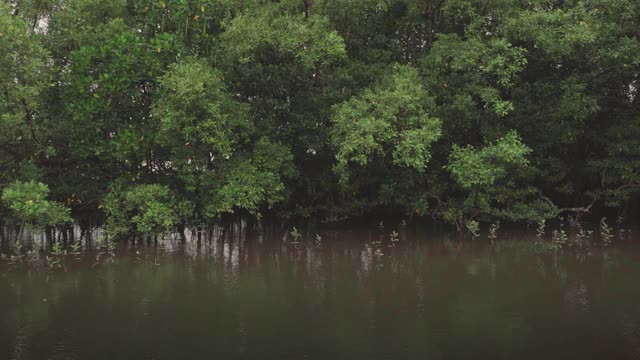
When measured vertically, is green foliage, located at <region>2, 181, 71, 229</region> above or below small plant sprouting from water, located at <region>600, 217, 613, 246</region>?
above

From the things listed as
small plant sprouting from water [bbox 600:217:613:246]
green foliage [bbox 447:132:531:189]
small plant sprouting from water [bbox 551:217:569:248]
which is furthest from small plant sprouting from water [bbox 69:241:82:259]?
small plant sprouting from water [bbox 600:217:613:246]

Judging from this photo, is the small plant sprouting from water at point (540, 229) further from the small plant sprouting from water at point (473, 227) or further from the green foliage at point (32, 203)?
the green foliage at point (32, 203)

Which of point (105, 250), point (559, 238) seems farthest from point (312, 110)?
point (559, 238)

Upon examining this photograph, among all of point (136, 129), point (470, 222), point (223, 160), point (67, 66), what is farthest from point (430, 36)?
point (67, 66)

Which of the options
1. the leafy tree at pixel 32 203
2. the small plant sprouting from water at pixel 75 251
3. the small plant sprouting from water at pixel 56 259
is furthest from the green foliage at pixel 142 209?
the small plant sprouting from water at pixel 56 259

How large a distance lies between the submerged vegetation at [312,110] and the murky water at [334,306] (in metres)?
3.64

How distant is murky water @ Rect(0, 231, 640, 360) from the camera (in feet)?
32.0

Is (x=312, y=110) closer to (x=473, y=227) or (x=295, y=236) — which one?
(x=295, y=236)

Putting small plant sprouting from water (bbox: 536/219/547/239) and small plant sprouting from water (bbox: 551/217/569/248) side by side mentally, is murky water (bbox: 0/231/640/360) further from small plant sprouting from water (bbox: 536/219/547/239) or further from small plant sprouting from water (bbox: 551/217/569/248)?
small plant sprouting from water (bbox: 536/219/547/239)

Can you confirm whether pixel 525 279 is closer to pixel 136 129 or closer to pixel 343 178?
pixel 343 178

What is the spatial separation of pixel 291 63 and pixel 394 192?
727cm

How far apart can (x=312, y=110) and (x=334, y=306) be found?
1374cm

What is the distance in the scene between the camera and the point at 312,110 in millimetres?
24875

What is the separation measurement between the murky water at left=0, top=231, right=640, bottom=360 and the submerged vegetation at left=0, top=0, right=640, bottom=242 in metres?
3.64
